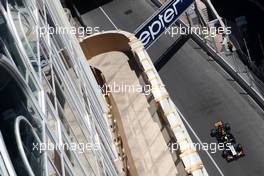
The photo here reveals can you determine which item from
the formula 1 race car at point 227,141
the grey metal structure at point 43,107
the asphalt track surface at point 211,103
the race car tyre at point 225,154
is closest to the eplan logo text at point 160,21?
the asphalt track surface at point 211,103

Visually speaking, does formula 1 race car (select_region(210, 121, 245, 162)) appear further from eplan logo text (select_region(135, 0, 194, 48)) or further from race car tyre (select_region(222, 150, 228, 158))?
eplan logo text (select_region(135, 0, 194, 48))

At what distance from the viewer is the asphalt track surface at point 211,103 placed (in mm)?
33231

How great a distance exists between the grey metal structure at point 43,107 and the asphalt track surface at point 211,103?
11.5 meters

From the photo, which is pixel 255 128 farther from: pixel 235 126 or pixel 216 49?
pixel 216 49

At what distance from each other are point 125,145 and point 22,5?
1056 cm

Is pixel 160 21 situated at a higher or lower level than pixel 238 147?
higher

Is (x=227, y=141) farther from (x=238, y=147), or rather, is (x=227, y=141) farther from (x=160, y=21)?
(x=160, y=21)

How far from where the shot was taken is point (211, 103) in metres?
38.8

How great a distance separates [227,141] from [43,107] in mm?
22533

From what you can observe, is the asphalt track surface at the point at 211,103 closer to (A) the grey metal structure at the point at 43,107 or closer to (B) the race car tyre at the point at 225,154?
(B) the race car tyre at the point at 225,154

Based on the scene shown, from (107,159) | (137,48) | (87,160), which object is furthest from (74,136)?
(137,48)

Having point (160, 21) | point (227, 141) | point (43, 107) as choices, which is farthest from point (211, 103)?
point (43, 107)

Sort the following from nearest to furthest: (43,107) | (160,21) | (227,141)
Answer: (43,107) → (227,141) → (160,21)

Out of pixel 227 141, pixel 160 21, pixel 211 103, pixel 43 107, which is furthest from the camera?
pixel 160 21
